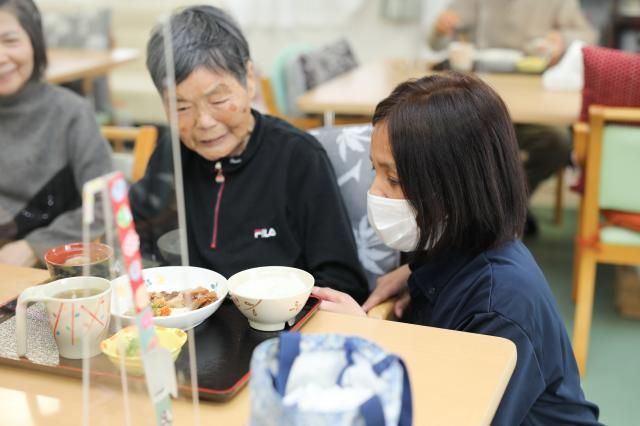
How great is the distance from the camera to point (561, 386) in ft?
3.71

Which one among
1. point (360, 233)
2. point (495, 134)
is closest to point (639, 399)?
point (360, 233)

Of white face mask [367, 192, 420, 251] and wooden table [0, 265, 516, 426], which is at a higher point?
white face mask [367, 192, 420, 251]

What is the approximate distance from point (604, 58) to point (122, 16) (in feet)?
4.99

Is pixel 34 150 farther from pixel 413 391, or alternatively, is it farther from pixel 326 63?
pixel 326 63

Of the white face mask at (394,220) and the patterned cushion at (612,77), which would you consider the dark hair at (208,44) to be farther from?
the patterned cushion at (612,77)

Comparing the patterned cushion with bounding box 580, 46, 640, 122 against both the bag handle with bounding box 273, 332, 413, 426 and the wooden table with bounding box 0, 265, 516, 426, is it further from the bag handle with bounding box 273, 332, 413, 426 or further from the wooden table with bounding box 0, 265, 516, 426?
the bag handle with bounding box 273, 332, 413, 426

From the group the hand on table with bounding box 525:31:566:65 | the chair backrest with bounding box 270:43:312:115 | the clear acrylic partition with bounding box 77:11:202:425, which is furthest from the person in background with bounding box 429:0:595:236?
the clear acrylic partition with bounding box 77:11:202:425

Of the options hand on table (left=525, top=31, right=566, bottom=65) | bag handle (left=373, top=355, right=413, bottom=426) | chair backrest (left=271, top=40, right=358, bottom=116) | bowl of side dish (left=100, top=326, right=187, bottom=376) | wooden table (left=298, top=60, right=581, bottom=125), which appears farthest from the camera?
hand on table (left=525, top=31, right=566, bottom=65)

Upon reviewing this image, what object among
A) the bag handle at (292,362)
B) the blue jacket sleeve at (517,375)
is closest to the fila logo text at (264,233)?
the blue jacket sleeve at (517,375)

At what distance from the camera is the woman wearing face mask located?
1.10 metres

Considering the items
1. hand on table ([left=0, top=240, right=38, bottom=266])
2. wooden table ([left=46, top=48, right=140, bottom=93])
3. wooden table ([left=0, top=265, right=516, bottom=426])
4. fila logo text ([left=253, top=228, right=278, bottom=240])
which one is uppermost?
wooden table ([left=46, top=48, right=140, bottom=93])

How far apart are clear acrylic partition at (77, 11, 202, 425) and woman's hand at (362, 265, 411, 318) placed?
450 mm

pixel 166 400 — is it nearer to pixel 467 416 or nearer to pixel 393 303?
pixel 467 416

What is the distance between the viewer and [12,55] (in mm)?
1330
